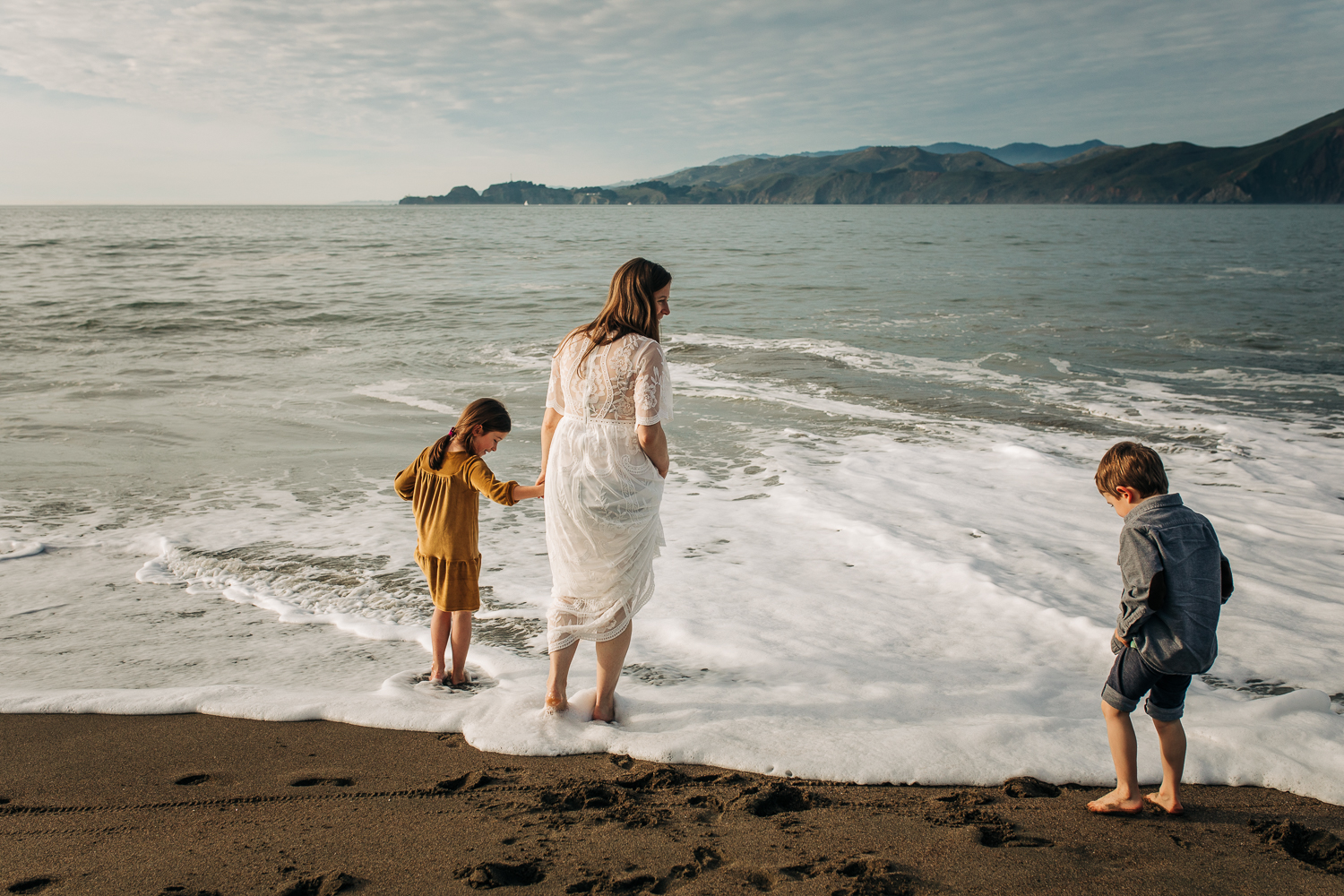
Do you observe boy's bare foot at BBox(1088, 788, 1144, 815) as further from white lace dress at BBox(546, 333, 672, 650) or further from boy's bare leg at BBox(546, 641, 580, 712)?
boy's bare leg at BBox(546, 641, 580, 712)

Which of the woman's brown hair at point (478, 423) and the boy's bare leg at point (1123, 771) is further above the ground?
the woman's brown hair at point (478, 423)

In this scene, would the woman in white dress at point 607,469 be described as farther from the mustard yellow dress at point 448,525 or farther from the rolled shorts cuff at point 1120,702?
the rolled shorts cuff at point 1120,702

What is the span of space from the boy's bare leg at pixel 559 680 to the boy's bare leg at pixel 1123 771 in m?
2.00

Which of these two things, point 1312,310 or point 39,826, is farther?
point 1312,310

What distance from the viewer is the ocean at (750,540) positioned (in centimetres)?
347

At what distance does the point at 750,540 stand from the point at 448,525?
3.01 m

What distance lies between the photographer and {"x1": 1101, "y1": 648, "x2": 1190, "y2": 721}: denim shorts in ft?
8.59

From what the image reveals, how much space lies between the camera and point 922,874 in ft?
7.80

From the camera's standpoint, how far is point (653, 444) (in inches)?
123

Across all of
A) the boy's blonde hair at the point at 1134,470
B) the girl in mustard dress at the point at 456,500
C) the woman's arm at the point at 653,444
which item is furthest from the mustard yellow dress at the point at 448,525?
the boy's blonde hair at the point at 1134,470

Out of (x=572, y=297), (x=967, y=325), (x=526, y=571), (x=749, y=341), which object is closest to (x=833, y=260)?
(x=572, y=297)

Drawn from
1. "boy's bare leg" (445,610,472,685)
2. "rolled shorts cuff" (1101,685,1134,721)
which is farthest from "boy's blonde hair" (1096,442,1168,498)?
"boy's bare leg" (445,610,472,685)

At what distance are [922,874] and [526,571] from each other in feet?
11.7

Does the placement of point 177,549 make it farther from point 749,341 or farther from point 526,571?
point 749,341
